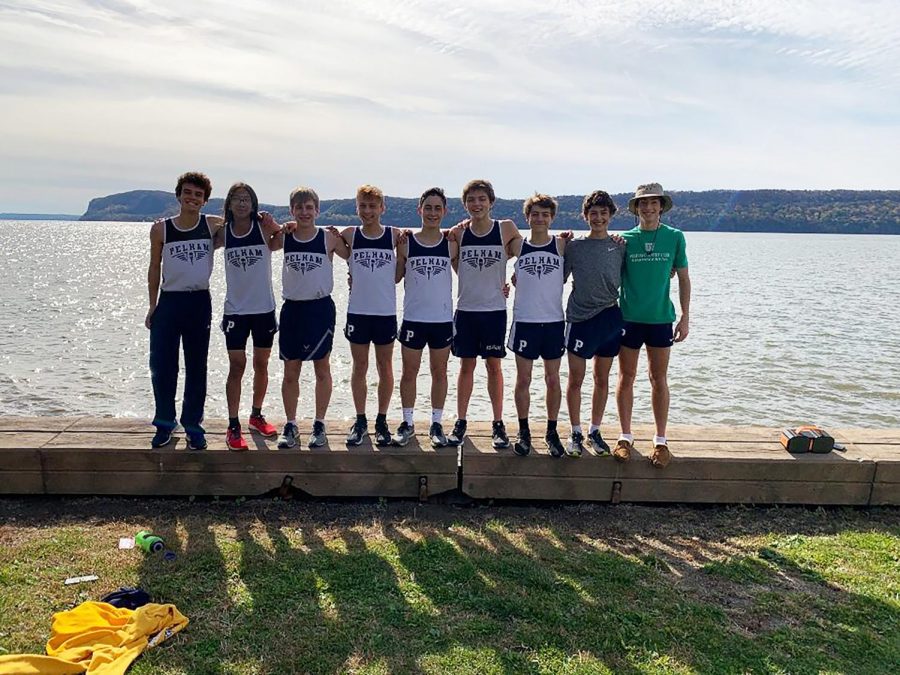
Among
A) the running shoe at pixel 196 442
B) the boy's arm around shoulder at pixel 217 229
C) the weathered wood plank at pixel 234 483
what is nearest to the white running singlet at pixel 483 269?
the weathered wood plank at pixel 234 483

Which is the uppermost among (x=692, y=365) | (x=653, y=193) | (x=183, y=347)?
(x=653, y=193)

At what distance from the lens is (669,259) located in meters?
5.43

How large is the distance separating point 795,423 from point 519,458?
8250mm

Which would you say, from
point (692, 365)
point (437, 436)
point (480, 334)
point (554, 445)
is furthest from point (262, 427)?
point (692, 365)

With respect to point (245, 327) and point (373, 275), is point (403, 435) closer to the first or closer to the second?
point (373, 275)

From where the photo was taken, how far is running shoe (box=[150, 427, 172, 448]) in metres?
5.56

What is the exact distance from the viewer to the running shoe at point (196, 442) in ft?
18.2

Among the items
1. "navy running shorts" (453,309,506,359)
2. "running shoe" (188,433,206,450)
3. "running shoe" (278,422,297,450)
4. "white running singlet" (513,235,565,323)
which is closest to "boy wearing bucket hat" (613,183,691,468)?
"white running singlet" (513,235,565,323)

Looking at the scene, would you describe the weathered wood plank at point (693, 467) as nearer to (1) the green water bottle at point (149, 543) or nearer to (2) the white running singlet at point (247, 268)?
(2) the white running singlet at point (247, 268)

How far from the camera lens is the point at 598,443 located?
19.1 feet

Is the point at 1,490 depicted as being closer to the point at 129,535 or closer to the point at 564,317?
the point at 129,535

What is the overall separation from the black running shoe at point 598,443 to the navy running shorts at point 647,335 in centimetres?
86

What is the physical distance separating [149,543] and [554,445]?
3153 millimetres

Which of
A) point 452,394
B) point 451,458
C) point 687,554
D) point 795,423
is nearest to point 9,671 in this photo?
point 451,458
